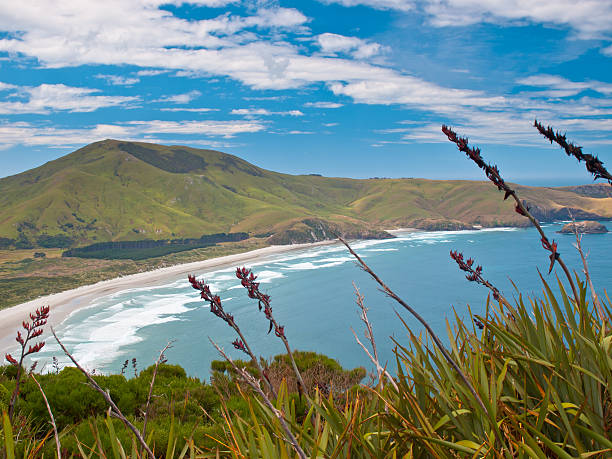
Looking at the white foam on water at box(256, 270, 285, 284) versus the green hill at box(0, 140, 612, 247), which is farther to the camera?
the green hill at box(0, 140, 612, 247)

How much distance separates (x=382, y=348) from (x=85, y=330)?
30.9m

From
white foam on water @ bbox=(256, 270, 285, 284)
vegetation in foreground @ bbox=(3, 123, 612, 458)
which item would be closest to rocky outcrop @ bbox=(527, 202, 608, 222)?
white foam on water @ bbox=(256, 270, 285, 284)

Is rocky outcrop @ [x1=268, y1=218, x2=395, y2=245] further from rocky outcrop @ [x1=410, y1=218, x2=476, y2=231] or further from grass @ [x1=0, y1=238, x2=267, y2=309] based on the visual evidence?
rocky outcrop @ [x1=410, y1=218, x2=476, y2=231]

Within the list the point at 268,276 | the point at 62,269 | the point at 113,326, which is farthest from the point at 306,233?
the point at 113,326

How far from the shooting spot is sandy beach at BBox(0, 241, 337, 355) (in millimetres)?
48013

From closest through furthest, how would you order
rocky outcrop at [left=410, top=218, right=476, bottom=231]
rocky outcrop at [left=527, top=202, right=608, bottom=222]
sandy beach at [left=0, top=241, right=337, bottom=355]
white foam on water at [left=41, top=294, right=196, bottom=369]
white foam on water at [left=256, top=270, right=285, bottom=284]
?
white foam on water at [left=41, top=294, right=196, bottom=369] < sandy beach at [left=0, top=241, right=337, bottom=355] < white foam on water at [left=256, top=270, right=285, bottom=284] < rocky outcrop at [left=527, top=202, right=608, bottom=222] < rocky outcrop at [left=410, top=218, right=476, bottom=231]

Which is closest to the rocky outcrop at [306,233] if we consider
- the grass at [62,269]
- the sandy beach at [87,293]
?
the grass at [62,269]

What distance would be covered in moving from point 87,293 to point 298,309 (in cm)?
3727

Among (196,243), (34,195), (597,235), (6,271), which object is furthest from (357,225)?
(34,195)

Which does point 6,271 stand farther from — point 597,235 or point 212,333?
point 597,235

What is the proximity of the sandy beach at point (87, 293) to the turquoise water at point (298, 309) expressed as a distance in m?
3.09

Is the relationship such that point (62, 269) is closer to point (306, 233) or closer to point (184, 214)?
point (306, 233)

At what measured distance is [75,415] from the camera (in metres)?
7.48

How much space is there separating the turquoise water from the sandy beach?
309 cm
